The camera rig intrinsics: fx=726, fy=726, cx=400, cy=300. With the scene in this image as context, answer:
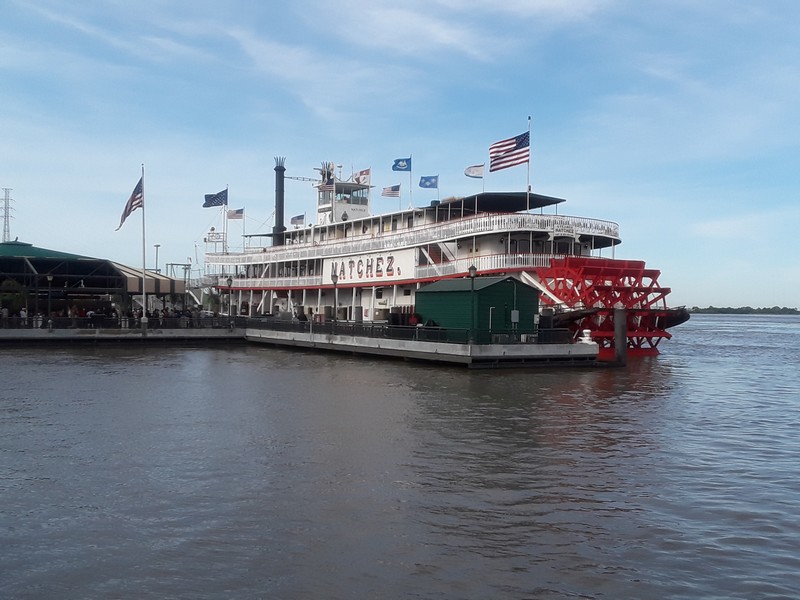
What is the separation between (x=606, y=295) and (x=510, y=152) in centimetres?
789

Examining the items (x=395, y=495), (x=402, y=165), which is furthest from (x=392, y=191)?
(x=395, y=495)

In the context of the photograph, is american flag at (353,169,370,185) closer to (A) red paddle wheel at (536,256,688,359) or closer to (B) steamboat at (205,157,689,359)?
(B) steamboat at (205,157,689,359)

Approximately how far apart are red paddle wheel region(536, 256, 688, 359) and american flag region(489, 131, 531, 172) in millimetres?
4900

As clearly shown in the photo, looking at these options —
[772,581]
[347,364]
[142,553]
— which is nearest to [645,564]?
[772,581]

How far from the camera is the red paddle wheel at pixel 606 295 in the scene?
105 ft

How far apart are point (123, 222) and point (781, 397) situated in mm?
32342

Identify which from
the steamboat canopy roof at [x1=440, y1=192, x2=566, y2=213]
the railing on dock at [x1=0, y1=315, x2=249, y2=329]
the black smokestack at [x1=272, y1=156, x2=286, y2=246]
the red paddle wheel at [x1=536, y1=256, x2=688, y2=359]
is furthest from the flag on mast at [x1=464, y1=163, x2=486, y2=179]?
the black smokestack at [x1=272, y1=156, x2=286, y2=246]

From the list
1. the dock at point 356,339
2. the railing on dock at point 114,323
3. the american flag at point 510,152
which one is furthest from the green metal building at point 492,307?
the railing on dock at point 114,323

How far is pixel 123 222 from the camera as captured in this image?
39125 mm

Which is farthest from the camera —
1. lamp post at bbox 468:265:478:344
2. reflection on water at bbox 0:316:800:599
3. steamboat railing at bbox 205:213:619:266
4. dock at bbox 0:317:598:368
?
steamboat railing at bbox 205:213:619:266

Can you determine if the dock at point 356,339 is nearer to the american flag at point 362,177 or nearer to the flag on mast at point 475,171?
the flag on mast at point 475,171

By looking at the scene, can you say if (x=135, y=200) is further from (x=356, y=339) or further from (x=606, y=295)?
(x=606, y=295)

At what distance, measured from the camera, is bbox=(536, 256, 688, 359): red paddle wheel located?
105 ft

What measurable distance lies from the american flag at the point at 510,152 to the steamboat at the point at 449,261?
2.53 m
